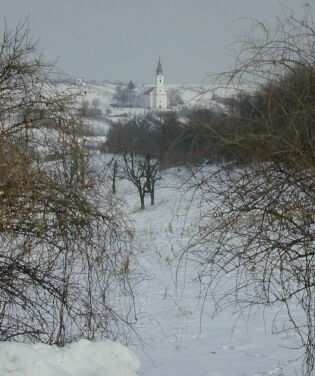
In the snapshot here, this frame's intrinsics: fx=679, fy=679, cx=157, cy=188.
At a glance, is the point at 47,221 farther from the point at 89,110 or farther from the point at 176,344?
the point at 176,344

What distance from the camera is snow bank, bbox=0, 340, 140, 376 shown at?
480cm

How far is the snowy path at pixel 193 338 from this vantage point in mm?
8555

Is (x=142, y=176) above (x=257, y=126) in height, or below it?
below

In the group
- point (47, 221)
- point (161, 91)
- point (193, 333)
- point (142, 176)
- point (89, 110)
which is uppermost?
point (161, 91)

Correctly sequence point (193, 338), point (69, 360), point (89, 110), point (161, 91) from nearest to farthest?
point (69, 360) < point (89, 110) < point (161, 91) < point (193, 338)

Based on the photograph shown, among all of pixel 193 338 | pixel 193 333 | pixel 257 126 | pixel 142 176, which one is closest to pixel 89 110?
pixel 257 126

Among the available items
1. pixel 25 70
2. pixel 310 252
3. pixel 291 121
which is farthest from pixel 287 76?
pixel 25 70

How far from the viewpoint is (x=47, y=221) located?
214 inches

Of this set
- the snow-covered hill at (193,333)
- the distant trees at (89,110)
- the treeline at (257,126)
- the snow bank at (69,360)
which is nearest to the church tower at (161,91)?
the distant trees at (89,110)

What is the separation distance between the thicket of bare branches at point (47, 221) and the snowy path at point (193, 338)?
0.73 meters

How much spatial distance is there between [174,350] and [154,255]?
10232 millimetres

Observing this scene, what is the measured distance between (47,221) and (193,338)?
608cm

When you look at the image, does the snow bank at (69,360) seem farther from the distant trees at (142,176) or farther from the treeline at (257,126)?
the distant trees at (142,176)

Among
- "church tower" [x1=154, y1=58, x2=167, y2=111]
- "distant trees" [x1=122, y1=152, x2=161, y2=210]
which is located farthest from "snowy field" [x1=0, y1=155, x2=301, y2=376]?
"distant trees" [x1=122, y1=152, x2=161, y2=210]
